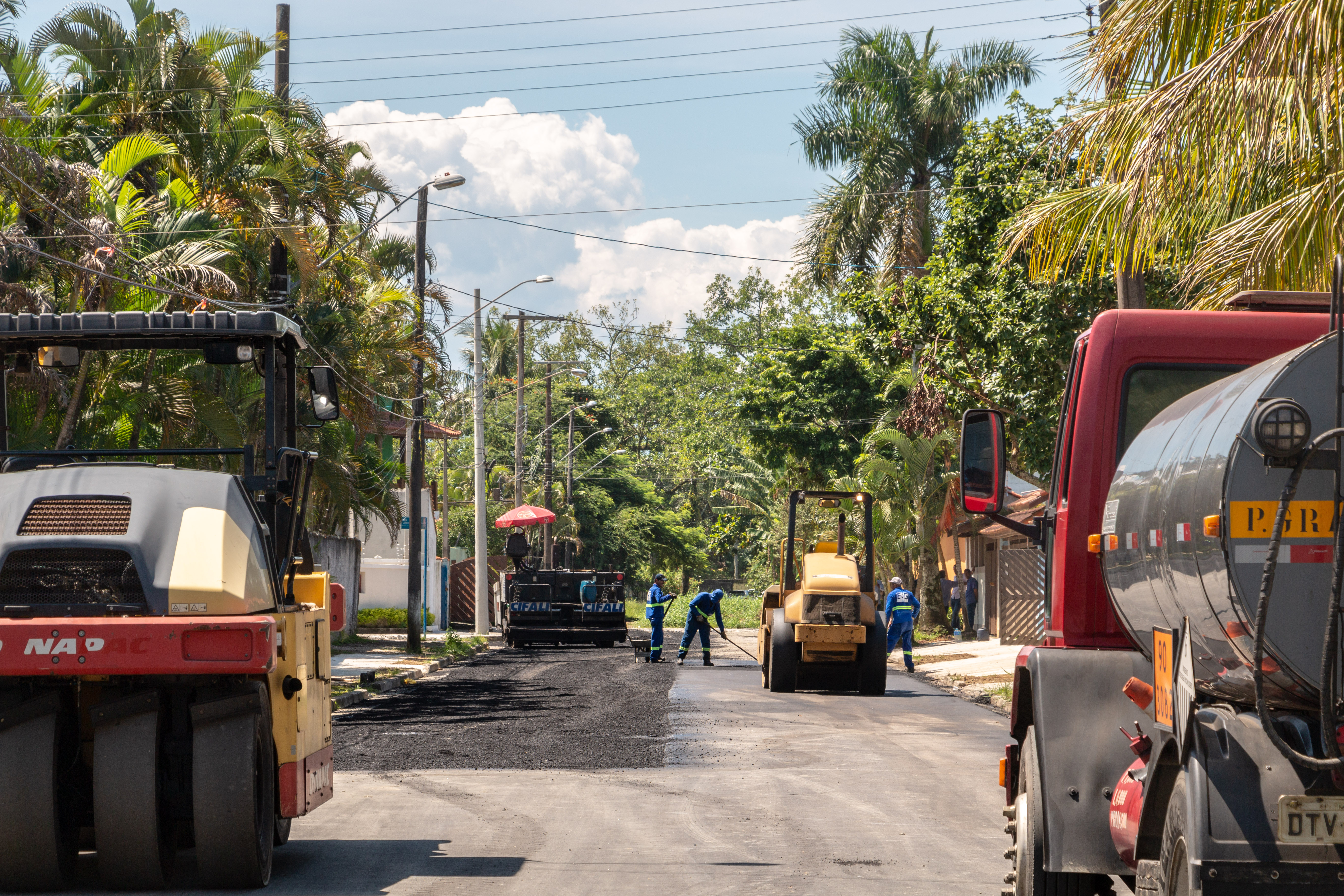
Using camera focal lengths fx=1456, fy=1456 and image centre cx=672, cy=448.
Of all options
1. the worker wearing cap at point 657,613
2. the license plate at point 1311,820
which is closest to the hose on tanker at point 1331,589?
the license plate at point 1311,820

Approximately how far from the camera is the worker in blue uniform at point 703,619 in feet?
83.3

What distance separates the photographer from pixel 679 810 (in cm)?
1023

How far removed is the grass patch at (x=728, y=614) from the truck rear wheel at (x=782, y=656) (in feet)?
97.4

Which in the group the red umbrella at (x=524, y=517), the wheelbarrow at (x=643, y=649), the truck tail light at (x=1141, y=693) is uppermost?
the red umbrella at (x=524, y=517)

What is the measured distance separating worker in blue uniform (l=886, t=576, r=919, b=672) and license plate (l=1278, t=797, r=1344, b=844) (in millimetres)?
20866

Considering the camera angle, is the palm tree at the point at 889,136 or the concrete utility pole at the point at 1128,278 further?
the palm tree at the point at 889,136

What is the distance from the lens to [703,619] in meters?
26.4

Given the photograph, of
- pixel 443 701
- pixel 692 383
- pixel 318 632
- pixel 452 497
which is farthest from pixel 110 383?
pixel 692 383

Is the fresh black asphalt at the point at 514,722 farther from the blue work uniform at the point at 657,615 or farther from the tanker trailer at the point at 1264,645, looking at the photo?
the tanker trailer at the point at 1264,645

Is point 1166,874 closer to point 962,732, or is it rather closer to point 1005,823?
point 1005,823

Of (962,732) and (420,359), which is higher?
(420,359)

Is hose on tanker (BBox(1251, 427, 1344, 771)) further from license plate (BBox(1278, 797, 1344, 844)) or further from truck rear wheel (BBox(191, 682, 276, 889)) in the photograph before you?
truck rear wheel (BBox(191, 682, 276, 889))

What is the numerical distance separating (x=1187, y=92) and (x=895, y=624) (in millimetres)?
17306

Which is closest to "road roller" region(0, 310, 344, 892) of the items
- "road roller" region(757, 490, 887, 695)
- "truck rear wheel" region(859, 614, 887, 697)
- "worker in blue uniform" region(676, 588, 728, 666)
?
"road roller" region(757, 490, 887, 695)
